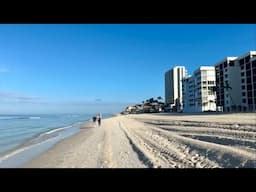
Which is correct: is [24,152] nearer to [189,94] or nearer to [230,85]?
[230,85]

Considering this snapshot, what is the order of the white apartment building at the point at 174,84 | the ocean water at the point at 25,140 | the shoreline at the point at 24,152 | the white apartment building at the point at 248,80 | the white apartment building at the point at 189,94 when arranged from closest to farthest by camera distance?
the shoreline at the point at 24,152 < the ocean water at the point at 25,140 < the white apartment building at the point at 248,80 < the white apartment building at the point at 189,94 < the white apartment building at the point at 174,84

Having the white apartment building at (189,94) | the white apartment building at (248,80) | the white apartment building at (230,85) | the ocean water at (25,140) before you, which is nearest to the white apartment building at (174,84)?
the white apartment building at (189,94)

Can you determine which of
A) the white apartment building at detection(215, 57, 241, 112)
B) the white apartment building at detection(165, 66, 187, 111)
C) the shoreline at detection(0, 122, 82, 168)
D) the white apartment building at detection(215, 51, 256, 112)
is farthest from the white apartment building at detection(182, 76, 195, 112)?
the shoreline at detection(0, 122, 82, 168)

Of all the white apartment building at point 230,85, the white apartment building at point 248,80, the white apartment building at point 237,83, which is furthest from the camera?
the white apartment building at point 230,85

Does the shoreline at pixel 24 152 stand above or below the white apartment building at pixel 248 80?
below

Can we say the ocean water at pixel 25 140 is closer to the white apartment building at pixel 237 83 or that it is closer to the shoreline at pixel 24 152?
the shoreline at pixel 24 152

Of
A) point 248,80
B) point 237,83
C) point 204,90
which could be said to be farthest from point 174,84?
point 248,80

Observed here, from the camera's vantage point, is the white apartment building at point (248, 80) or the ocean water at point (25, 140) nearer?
the ocean water at point (25, 140)
